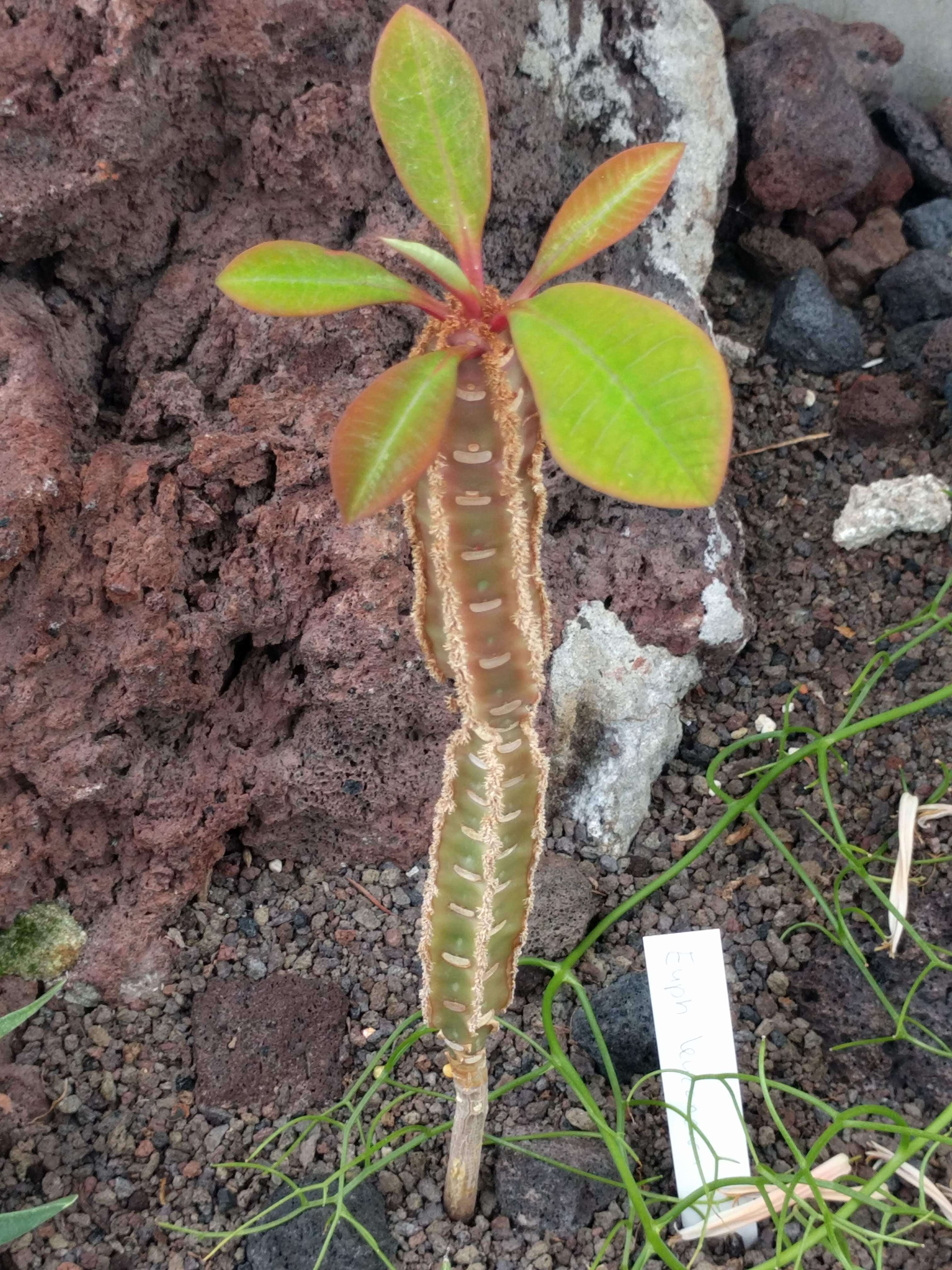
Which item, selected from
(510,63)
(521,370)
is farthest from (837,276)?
(521,370)

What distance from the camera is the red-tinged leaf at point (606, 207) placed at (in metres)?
0.76

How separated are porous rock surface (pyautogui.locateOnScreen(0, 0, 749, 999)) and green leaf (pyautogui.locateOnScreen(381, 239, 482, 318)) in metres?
0.63

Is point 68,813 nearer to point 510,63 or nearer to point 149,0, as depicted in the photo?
point 149,0

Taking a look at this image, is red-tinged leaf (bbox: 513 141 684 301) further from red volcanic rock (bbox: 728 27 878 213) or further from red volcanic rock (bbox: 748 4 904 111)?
red volcanic rock (bbox: 748 4 904 111)

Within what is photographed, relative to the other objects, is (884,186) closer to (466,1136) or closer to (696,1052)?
(696,1052)

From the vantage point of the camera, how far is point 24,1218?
0.96 meters

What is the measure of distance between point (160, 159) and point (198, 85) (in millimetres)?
98

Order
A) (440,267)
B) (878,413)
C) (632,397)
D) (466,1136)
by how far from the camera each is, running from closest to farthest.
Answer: (632,397) < (440,267) < (466,1136) < (878,413)

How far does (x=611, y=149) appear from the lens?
156cm

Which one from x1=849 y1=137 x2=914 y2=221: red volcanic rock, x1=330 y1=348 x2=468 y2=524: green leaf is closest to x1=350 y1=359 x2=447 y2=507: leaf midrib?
x1=330 y1=348 x2=468 y2=524: green leaf

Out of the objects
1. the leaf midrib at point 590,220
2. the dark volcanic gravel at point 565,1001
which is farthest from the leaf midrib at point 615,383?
the dark volcanic gravel at point 565,1001

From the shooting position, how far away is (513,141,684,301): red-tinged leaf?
2.48 feet

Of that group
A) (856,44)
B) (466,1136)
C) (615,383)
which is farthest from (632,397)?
(856,44)

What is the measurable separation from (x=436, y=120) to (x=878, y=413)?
127 cm
